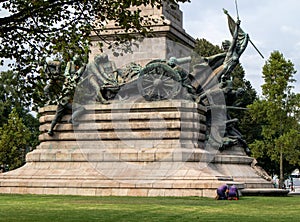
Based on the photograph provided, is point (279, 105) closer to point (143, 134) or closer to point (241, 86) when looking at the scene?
point (143, 134)

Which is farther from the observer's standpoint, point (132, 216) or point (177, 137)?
point (177, 137)

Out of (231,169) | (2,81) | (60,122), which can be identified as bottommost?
(231,169)

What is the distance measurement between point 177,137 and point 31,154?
21.8 ft

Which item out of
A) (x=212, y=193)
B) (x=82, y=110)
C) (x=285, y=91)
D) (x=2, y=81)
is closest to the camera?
(x=212, y=193)

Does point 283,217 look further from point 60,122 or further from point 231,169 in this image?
point 60,122

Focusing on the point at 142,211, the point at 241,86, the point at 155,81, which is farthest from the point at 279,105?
the point at 142,211

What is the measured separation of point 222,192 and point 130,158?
5.23 metres

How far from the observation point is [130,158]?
25812mm

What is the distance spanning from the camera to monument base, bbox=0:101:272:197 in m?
24.3

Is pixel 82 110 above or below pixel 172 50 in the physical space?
below

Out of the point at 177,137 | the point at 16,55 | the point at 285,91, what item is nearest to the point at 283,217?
the point at 16,55

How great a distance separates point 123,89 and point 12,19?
13.6 meters

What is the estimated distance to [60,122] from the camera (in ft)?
92.0

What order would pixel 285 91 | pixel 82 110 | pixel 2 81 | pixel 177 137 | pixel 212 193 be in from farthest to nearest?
pixel 2 81, pixel 285 91, pixel 82 110, pixel 177 137, pixel 212 193
